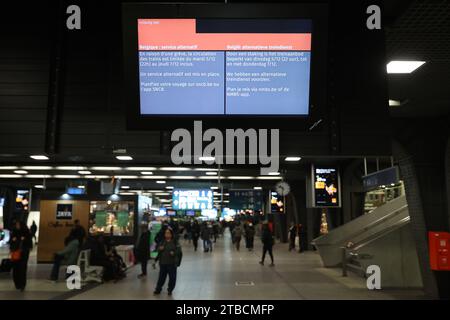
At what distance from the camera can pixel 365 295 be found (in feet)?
35.1

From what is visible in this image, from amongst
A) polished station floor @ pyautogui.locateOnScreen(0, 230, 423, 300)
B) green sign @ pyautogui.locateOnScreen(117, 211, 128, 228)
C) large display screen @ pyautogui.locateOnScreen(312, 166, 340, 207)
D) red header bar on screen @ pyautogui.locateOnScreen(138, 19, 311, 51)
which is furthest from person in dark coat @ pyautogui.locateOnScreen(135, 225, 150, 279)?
red header bar on screen @ pyautogui.locateOnScreen(138, 19, 311, 51)

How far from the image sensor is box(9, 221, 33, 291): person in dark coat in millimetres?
11281

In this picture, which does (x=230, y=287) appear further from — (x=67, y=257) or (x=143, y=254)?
(x=67, y=257)

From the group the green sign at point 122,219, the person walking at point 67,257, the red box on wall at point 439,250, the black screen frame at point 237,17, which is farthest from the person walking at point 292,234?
the black screen frame at point 237,17

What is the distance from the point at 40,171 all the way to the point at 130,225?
25.2ft

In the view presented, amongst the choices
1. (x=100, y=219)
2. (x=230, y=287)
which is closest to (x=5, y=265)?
(x=100, y=219)

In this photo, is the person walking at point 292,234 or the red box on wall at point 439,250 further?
the person walking at point 292,234

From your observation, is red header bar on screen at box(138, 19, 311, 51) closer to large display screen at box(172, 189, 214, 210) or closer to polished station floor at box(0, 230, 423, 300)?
polished station floor at box(0, 230, 423, 300)

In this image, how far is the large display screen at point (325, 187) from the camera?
17188mm

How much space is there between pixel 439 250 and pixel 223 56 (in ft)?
21.7

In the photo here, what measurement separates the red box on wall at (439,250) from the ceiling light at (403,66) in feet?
12.6

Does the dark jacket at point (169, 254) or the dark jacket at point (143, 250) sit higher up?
Result: the dark jacket at point (169, 254)

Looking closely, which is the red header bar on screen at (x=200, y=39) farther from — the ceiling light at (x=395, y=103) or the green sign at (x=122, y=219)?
the green sign at (x=122, y=219)

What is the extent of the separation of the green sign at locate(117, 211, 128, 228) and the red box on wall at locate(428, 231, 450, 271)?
12771 millimetres
